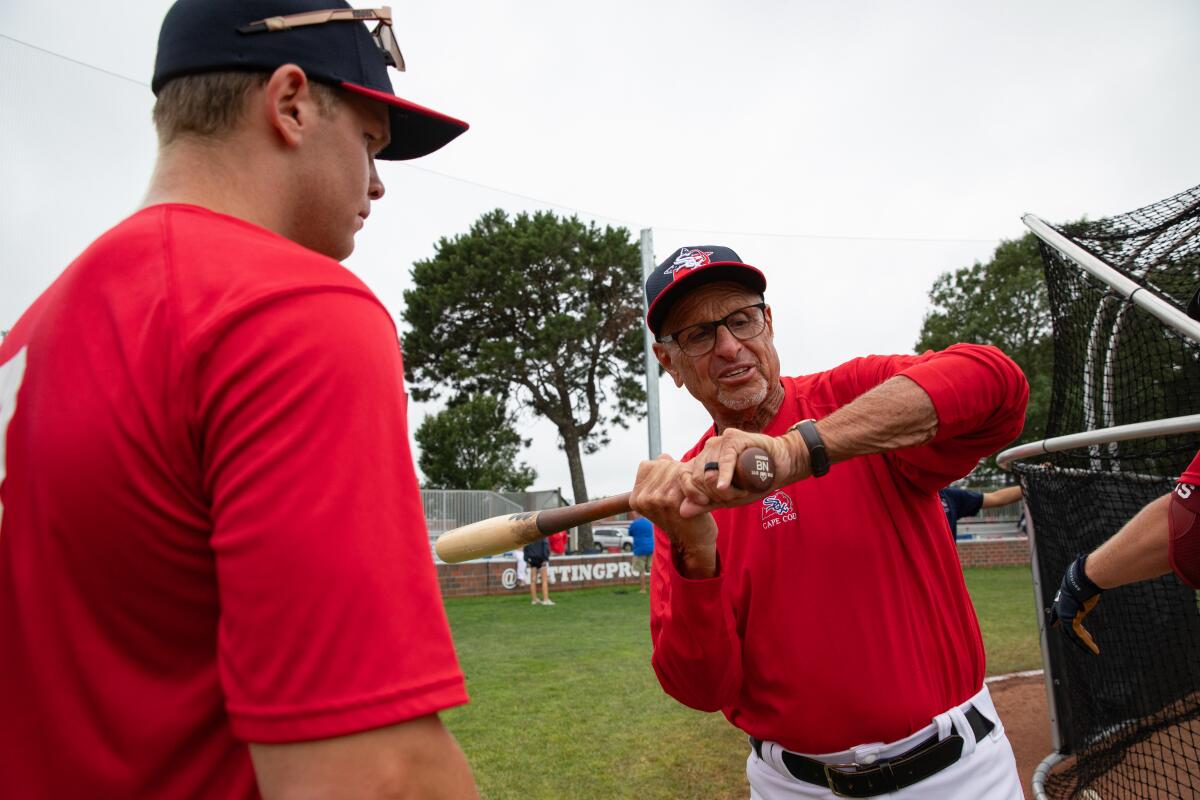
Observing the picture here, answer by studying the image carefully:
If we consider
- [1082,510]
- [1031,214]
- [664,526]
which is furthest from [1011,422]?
[1082,510]

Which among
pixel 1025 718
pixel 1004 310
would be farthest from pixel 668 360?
pixel 1004 310

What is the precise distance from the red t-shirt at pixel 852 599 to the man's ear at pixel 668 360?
0.66 m

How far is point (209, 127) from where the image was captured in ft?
3.72

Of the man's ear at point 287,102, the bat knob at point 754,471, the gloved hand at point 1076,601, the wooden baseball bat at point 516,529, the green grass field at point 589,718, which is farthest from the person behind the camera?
the green grass field at point 589,718

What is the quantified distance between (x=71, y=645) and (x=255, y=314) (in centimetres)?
44

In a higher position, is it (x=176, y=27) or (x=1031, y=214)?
(x=1031, y=214)

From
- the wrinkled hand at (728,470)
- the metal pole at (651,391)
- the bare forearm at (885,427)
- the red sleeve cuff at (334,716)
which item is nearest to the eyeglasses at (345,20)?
the red sleeve cuff at (334,716)

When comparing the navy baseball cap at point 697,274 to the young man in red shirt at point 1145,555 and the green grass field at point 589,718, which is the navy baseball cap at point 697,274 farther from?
the green grass field at point 589,718

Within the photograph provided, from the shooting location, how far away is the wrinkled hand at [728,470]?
1815 mm

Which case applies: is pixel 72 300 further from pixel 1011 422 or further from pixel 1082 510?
pixel 1082 510

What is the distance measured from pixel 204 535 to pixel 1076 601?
3.41 meters

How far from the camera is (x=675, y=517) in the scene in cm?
202

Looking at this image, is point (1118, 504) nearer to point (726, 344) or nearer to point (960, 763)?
point (960, 763)

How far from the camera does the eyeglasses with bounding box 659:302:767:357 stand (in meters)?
2.64
